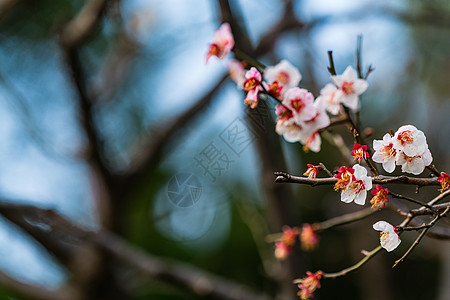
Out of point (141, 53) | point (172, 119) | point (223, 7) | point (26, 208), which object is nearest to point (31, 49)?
point (141, 53)

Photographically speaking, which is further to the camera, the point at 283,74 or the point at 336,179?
the point at 283,74

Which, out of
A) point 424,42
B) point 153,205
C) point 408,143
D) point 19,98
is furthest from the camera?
point 153,205

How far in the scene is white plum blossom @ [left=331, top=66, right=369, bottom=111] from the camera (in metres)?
0.68

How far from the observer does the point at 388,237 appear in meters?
0.50

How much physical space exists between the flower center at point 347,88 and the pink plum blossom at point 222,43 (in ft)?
0.69

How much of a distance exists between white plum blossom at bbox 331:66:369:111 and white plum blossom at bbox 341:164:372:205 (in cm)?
22

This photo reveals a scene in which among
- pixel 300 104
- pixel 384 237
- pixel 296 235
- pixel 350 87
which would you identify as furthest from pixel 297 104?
pixel 296 235

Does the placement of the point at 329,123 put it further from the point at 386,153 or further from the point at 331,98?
the point at 386,153

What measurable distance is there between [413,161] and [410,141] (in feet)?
0.09

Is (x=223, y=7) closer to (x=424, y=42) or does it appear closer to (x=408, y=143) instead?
(x=408, y=143)

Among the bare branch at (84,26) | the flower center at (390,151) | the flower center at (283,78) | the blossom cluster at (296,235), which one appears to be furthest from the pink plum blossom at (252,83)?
the bare branch at (84,26)

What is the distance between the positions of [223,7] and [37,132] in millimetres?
1168

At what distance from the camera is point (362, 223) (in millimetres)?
2709

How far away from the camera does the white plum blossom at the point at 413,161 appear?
49 cm
